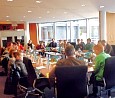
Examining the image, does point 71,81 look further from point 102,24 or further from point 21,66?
point 102,24

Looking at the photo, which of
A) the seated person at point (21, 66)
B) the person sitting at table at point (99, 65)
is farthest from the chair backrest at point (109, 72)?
the seated person at point (21, 66)

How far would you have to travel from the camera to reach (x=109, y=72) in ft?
13.8

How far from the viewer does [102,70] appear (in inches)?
173

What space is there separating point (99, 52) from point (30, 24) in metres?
16.4

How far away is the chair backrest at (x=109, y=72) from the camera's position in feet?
13.6

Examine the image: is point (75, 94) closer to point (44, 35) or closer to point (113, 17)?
point (113, 17)

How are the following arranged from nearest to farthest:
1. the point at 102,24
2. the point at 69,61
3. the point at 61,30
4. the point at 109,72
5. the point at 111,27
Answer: the point at 69,61 → the point at 109,72 → the point at 102,24 → the point at 111,27 → the point at 61,30

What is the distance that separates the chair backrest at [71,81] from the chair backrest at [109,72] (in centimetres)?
78

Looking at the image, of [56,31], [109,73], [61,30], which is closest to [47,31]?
[56,31]

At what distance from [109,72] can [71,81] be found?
3.30ft

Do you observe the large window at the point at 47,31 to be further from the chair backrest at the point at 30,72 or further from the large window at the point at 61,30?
the chair backrest at the point at 30,72

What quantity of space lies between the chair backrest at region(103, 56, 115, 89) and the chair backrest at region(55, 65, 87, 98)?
2.55 feet

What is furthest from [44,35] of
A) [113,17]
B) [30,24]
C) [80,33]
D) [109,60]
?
[109,60]

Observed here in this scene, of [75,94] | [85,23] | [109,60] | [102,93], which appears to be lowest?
[102,93]
